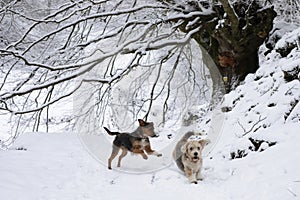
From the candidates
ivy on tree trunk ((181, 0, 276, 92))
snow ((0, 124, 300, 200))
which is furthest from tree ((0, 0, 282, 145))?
snow ((0, 124, 300, 200))

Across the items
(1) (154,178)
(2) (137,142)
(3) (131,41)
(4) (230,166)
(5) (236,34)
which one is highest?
(5) (236,34)

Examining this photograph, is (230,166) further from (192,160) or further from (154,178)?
(154,178)

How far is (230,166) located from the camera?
532cm

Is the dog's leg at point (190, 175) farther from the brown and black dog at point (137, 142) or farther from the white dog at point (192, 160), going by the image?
the brown and black dog at point (137, 142)

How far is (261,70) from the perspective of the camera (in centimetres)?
835

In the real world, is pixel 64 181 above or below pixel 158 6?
below

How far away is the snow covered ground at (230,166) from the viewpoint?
167 inches

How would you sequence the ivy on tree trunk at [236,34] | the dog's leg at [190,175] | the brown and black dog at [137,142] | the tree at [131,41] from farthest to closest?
the ivy on tree trunk at [236,34], the tree at [131,41], the brown and black dog at [137,142], the dog's leg at [190,175]

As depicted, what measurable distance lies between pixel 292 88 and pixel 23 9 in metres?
7.16

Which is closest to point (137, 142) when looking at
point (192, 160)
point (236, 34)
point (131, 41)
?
point (192, 160)

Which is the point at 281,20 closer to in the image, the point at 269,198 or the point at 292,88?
the point at 292,88

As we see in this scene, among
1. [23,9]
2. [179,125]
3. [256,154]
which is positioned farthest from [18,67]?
[256,154]

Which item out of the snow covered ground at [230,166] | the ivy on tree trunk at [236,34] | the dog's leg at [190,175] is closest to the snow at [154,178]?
the snow covered ground at [230,166]

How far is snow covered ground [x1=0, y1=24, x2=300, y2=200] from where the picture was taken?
13.9 feet
